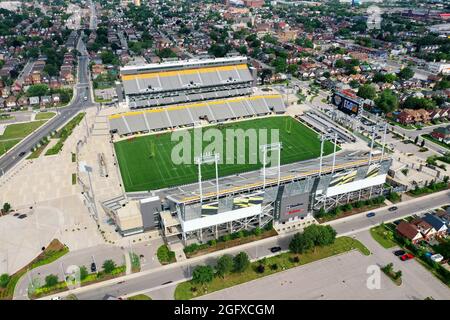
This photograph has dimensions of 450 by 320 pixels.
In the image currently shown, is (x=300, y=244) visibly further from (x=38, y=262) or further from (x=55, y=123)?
(x=55, y=123)

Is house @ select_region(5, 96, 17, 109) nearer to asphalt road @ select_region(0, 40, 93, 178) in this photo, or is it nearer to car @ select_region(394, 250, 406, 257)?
asphalt road @ select_region(0, 40, 93, 178)

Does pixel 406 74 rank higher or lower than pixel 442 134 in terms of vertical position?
higher

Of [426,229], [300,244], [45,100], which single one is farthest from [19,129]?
[426,229]

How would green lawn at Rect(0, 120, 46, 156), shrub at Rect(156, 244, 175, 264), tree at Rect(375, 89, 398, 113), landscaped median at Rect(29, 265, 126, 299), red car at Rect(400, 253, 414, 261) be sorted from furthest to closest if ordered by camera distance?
tree at Rect(375, 89, 398, 113)
green lawn at Rect(0, 120, 46, 156)
shrub at Rect(156, 244, 175, 264)
red car at Rect(400, 253, 414, 261)
landscaped median at Rect(29, 265, 126, 299)

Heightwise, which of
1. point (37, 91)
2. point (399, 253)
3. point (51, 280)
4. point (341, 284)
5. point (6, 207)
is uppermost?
point (37, 91)

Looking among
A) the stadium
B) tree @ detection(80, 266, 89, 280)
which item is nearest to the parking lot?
the stadium

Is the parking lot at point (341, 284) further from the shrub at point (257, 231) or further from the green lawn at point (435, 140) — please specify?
the green lawn at point (435, 140)
